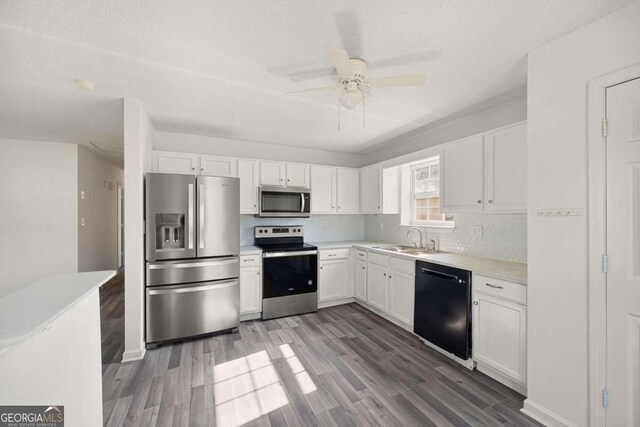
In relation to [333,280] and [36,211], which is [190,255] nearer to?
[333,280]

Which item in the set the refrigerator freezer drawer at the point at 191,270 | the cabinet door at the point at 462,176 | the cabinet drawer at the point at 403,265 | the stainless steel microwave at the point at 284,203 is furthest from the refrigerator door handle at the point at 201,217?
the cabinet door at the point at 462,176

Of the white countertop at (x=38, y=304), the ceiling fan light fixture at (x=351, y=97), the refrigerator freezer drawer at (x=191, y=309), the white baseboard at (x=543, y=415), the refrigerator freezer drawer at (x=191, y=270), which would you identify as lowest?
the white baseboard at (x=543, y=415)

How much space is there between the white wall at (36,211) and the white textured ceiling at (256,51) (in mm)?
1498

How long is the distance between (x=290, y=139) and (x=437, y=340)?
3159 mm

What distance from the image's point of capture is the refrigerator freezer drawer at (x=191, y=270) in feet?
8.96

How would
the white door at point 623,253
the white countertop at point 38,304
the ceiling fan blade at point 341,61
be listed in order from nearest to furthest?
the white countertop at point 38,304 < the white door at point 623,253 < the ceiling fan blade at point 341,61

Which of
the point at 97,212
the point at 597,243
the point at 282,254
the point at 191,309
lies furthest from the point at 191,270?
the point at 97,212

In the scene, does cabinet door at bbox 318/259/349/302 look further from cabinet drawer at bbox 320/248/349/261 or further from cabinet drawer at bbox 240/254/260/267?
cabinet drawer at bbox 240/254/260/267

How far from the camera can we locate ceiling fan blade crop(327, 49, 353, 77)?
153cm

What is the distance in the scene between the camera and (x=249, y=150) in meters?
4.13

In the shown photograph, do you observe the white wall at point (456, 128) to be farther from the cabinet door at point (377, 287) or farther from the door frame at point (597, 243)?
the cabinet door at point (377, 287)

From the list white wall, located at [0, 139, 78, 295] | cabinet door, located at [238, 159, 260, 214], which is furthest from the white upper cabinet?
white wall, located at [0, 139, 78, 295]

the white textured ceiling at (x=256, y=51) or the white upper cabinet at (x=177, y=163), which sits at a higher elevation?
the white textured ceiling at (x=256, y=51)

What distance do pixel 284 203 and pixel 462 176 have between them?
2273 mm
